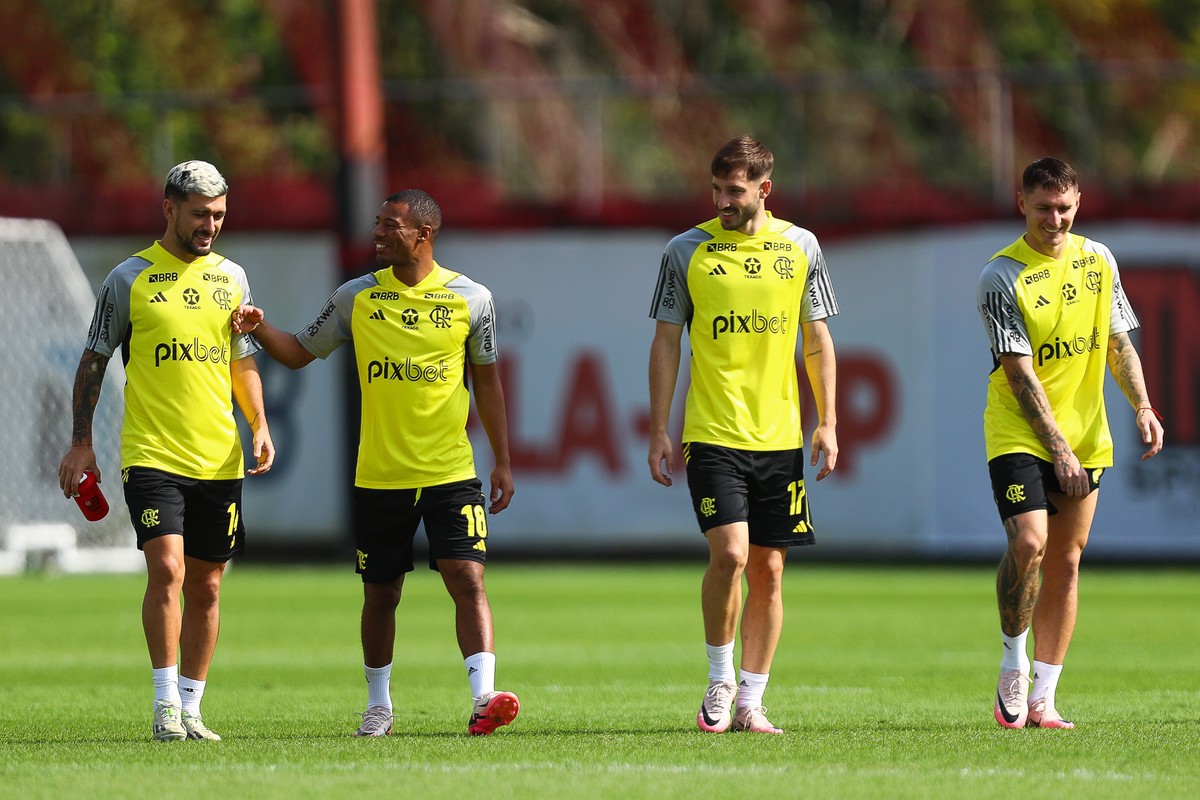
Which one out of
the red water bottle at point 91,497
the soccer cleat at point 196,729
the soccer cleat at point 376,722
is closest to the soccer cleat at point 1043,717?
the soccer cleat at point 376,722

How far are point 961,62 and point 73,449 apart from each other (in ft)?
76.1

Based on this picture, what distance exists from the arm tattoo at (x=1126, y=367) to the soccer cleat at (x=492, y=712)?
2.71 meters

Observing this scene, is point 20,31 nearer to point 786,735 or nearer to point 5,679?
point 5,679

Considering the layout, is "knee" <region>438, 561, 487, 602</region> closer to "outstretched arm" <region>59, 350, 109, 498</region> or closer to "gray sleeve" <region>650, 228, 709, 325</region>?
"gray sleeve" <region>650, 228, 709, 325</region>

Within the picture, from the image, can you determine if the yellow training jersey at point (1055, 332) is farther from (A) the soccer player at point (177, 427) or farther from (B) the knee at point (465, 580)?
(A) the soccer player at point (177, 427)

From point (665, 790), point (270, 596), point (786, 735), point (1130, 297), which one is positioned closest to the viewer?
point (665, 790)

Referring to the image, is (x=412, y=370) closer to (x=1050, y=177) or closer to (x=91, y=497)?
(x=91, y=497)

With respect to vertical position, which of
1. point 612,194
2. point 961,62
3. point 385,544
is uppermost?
point 961,62

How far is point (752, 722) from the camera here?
8047mm

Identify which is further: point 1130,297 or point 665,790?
point 1130,297

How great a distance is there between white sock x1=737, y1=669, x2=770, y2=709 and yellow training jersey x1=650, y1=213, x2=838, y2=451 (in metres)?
0.89

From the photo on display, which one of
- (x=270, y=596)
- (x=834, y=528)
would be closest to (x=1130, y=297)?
(x=834, y=528)

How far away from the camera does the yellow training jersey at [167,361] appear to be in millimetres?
8000

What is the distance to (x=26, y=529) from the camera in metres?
18.9
